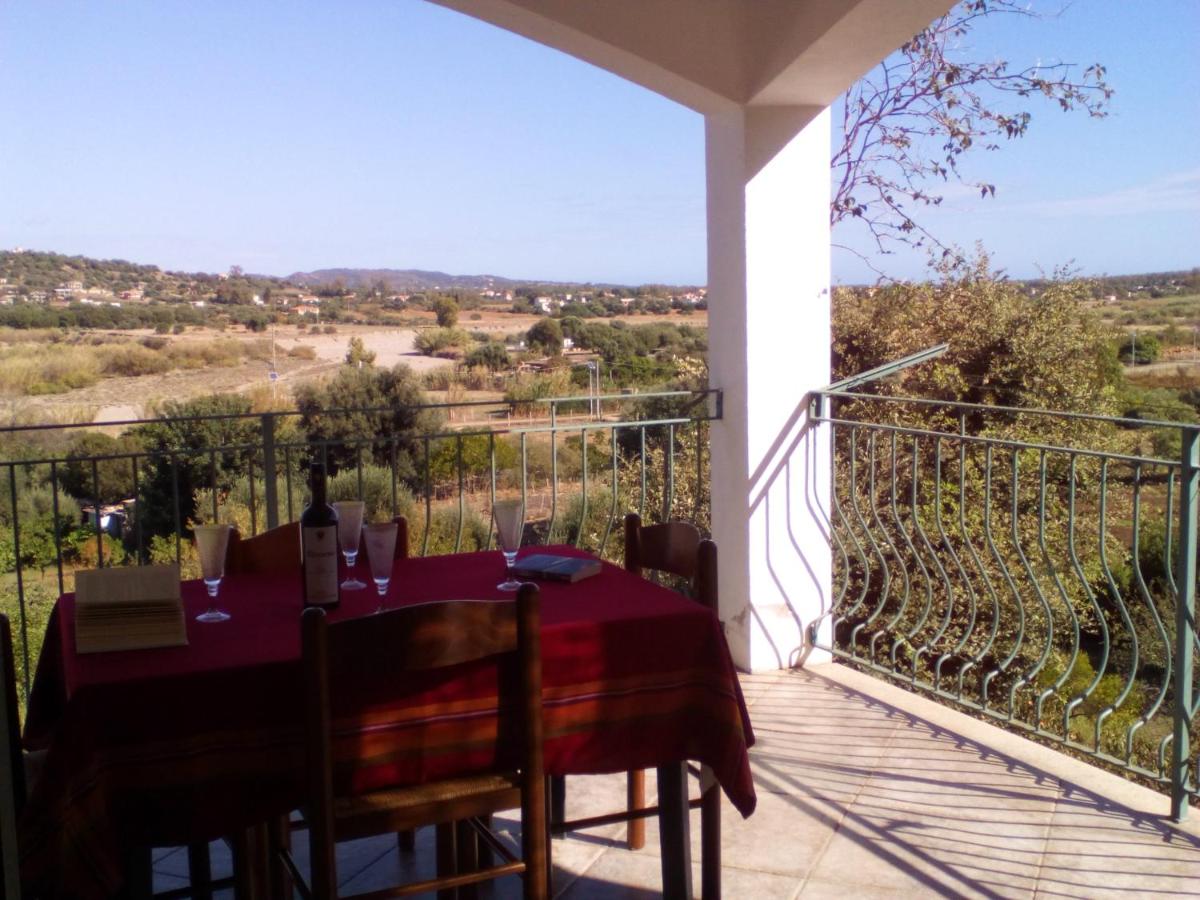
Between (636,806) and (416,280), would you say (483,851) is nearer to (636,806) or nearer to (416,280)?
(636,806)

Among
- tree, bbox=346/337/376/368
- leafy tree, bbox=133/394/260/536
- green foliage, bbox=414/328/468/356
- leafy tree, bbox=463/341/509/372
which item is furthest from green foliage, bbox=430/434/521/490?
green foliage, bbox=414/328/468/356

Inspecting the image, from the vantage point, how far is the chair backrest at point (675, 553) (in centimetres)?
238

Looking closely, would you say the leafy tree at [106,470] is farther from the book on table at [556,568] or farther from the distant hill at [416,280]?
the book on table at [556,568]

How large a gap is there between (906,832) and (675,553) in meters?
1.03

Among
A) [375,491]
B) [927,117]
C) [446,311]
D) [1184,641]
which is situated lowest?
[375,491]

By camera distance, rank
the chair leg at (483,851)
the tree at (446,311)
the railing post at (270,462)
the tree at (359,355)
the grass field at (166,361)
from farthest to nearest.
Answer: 1. the tree at (446,311)
2. the tree at (359,355)
3. the grass field at (166,361)
4. the railing post at (270,462)
5. the chair leg at (483,851)

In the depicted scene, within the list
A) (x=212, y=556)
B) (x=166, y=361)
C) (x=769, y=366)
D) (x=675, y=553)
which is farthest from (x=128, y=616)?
(x=166, y=361)

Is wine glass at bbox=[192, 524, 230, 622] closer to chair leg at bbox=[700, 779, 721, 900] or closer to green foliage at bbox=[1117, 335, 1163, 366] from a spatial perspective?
chair leg at bbox=[700, 779, 721, 900]

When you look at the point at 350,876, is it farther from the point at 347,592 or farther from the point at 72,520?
the point at 72,520

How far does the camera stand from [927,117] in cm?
806

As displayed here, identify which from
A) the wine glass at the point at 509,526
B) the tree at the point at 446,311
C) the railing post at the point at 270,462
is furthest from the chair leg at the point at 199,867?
the tree at the point at 446,311

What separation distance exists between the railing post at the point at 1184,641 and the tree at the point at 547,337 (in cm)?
1294

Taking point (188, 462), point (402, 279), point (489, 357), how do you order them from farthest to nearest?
point (402, 279), point (489, 357), point (188, 462)

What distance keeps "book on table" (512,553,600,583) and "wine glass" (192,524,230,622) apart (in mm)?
600
